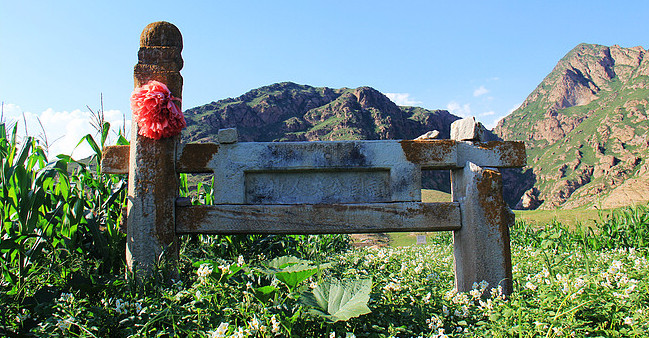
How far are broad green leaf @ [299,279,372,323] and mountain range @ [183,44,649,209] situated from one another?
183ft

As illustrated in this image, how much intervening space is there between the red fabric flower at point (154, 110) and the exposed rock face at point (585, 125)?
1912 inches

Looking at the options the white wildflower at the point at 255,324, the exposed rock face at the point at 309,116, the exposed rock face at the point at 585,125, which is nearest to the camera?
the white wildflower at the point at 255,324

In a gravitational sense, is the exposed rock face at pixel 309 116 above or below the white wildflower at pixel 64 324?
above

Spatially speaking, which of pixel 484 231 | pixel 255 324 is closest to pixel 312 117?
pixel 484 231

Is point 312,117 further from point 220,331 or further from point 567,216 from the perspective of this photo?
point 220,331

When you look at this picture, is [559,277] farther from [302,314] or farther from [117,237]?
[117,237]

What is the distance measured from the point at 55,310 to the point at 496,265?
3.44 meters

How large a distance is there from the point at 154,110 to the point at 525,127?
424ft

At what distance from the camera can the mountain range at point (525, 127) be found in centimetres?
6888

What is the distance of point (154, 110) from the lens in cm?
349

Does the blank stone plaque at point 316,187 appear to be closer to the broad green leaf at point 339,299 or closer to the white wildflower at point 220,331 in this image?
the broad green leaf at point 339,299

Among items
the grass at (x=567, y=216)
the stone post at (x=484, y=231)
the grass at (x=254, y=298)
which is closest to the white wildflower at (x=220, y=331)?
the grass at (x=254, y=298)

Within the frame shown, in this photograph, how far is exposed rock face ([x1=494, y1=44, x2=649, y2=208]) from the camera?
74.2 meters

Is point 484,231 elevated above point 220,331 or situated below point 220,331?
above
